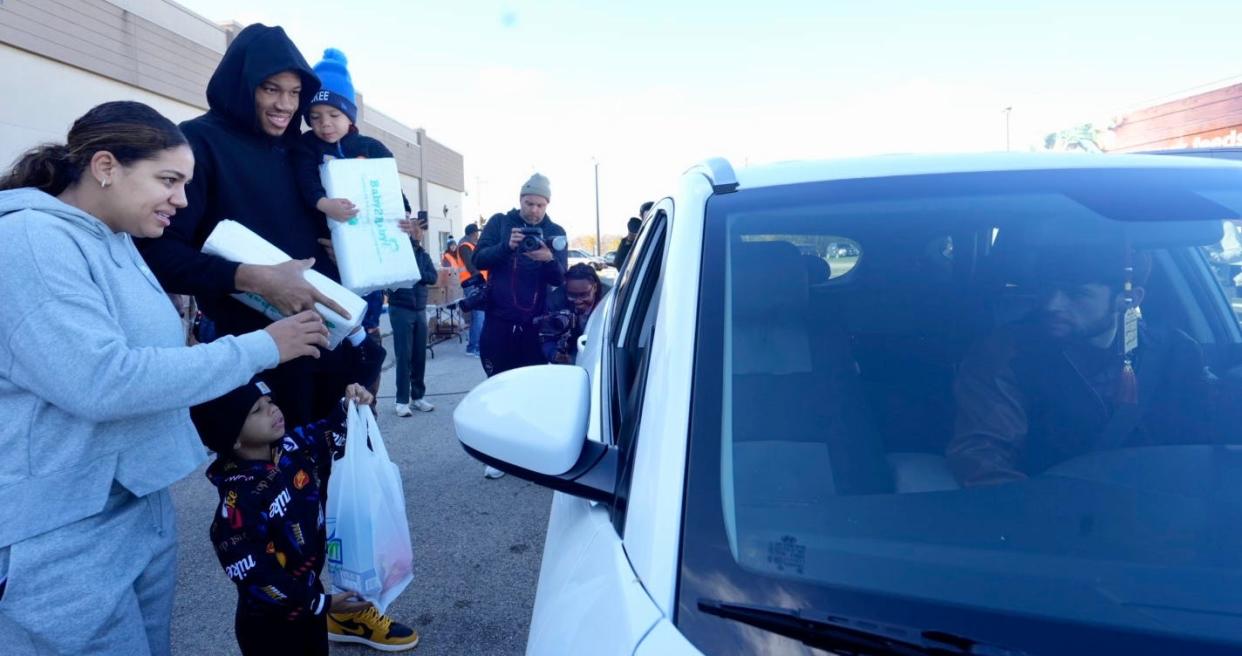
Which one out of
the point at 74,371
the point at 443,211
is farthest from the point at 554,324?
the point at 443,211

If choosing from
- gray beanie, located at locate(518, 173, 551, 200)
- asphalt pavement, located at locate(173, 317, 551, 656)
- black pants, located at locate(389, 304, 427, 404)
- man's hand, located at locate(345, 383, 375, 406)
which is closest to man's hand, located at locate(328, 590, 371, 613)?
asphalt pavement, located at locate(173, 317, 551, 656)

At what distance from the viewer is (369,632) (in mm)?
2754

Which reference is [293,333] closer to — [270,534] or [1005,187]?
[270,534]

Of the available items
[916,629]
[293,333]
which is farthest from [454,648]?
[916,629]

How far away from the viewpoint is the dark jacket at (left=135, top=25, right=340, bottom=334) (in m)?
1.91

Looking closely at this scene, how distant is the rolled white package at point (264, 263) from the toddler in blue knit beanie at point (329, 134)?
28cm

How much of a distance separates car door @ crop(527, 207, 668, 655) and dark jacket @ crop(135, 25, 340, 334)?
1.06 m

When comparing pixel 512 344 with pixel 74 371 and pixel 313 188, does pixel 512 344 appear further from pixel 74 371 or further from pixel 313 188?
pixel 74 371

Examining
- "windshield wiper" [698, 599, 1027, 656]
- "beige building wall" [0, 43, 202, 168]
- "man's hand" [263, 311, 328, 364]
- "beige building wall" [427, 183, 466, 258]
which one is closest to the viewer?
"windshield wiper" [698, 599, 1027, 656]

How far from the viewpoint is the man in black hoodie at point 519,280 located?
465cm

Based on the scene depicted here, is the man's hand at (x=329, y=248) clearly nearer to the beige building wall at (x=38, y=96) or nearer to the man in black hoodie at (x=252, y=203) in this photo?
the man in black hoodie at (x=252, y=203)

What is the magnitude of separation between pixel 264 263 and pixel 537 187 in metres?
2.96

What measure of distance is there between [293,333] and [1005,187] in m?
1.62

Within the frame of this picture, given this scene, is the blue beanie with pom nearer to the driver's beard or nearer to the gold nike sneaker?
the gold nike sneaker
